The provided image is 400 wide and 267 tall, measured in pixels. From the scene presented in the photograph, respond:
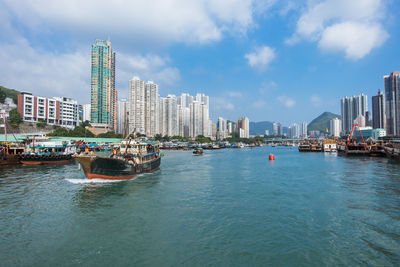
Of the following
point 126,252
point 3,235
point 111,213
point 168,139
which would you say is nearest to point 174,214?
point 111,213

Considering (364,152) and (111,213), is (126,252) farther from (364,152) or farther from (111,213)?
(364,152)

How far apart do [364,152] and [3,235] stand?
62806 mm

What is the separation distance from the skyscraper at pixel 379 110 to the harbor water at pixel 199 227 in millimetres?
145844

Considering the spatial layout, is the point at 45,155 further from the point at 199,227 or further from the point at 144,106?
the point at 144,106

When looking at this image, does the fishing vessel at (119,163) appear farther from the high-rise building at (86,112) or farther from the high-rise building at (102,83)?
the high-rise building at (86,112)

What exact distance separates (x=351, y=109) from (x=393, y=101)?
266 ft

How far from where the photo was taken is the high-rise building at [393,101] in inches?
4126

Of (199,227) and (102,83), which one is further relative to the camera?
(102,83)

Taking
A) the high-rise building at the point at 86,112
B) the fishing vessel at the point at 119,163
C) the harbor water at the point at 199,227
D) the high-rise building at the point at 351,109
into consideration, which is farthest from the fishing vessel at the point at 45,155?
the high-rise building at the point at 351,109

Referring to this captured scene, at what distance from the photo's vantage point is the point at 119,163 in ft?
66.9

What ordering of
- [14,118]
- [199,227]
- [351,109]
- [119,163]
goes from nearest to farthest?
1. [199,227]
2. [119,163]
3. [14,118]
4. [351,109]

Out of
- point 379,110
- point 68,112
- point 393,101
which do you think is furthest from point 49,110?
point 379,110

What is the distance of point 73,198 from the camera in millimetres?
14789

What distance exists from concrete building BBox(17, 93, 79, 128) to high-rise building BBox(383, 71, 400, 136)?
478 feet
